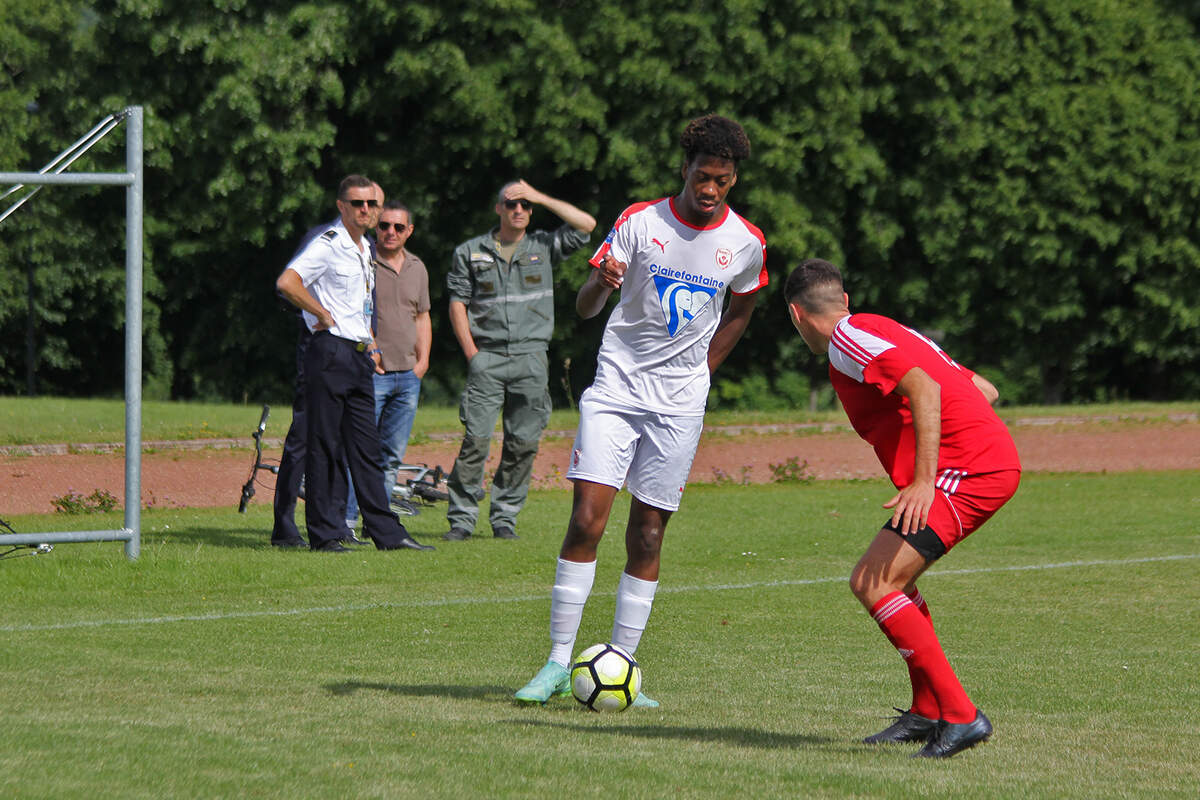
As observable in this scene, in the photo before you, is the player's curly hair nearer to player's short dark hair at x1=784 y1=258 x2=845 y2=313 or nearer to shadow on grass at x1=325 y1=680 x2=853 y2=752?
player's short dark hair at x1=784 y1=258 x2=845 y2=313

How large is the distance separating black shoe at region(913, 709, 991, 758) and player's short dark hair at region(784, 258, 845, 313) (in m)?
1.55

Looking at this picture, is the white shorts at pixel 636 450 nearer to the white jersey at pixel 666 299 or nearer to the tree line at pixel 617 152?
the white jersey at pixel 666 299

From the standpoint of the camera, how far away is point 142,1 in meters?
28.1

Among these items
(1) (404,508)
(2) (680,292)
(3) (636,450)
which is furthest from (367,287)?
(2) (680,292)

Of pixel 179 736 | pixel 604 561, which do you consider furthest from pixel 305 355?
pixel 179 736

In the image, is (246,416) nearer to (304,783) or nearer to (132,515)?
(132,515)

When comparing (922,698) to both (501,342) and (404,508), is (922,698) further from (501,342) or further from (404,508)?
(404,508)

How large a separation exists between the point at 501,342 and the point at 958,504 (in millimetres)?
6368

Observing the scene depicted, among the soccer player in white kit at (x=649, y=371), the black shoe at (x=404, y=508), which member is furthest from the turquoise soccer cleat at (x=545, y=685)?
the black shoe at (x=404, y=508)

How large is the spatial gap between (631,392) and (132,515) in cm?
466

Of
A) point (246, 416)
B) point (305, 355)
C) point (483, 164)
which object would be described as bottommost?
point (246, 416)

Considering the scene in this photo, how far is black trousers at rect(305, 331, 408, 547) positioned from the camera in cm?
1048

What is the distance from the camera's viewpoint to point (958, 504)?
546cm

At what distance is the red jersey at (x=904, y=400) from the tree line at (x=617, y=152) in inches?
910
